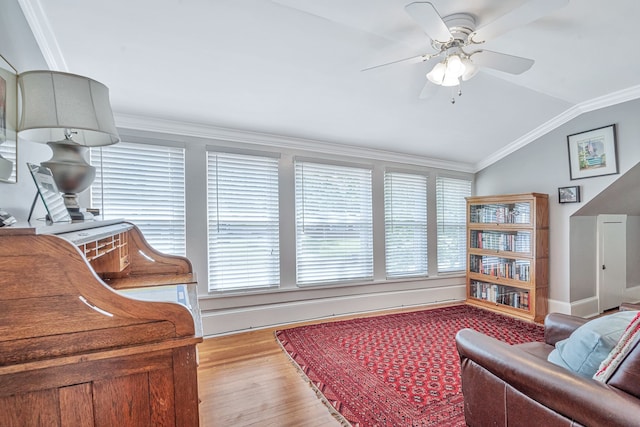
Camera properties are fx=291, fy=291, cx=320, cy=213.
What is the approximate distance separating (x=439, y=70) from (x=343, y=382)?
2333 millimetres

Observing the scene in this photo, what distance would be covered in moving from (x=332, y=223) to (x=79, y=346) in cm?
313

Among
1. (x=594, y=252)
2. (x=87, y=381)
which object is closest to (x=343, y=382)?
(x=87, y=381)

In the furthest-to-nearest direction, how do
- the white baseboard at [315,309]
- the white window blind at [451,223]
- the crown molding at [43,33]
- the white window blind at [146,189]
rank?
the white window blind at [451,223] < the white baseboard at [315,309] < the white window blind at [146,189] < the crown molding at [43,33]

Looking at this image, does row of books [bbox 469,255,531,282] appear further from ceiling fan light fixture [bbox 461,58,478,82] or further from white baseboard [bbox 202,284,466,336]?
ceiling fan light fixture [bbox 461,58,478,82]

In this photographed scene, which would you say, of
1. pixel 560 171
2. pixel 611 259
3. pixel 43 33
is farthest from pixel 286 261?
pixel 611 259

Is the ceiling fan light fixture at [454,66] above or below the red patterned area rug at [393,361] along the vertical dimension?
above

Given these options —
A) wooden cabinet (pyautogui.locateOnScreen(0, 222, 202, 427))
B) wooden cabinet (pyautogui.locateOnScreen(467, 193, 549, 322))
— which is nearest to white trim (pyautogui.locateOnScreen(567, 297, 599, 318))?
wooden cabinet (pyautogui.locateOnScreen(467, 193, 549, 322))

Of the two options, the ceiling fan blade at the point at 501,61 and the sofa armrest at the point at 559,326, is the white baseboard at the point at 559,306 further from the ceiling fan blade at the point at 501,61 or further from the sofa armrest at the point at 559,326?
the ceiling fan blade at the point at 501,61

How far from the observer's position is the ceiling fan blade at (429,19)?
1.38 m

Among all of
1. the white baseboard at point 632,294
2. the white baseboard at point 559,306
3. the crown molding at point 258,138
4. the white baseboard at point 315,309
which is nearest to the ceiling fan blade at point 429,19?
the crown molding at point 258,138

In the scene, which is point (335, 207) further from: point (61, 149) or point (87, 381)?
point (87, 381)

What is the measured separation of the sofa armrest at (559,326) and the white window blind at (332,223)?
2224mm

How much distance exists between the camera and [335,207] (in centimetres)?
380

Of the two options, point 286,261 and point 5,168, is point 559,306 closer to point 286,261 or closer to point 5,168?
point 286,261
